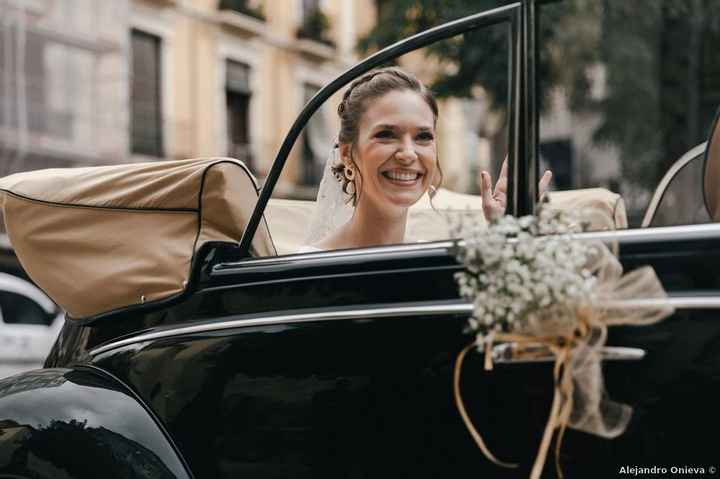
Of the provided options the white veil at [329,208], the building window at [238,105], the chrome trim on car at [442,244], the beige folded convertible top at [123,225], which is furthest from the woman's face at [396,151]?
the building window at [238,105]

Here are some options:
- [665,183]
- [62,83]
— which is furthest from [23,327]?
[665,183]

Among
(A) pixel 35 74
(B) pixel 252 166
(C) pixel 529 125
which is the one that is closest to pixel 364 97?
(C) pixel 529 125

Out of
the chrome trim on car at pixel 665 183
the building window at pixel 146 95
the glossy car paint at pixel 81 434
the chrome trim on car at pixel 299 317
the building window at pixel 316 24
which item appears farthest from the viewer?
the building window at pixel 316 24

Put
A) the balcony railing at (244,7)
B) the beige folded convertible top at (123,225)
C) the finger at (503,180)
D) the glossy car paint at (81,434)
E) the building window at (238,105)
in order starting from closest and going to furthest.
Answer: the finger at (503,180) → the glossy car paint at (81,434) → the beige folded convertible top at (123,225) → the balcony railing at (244,7) → the building window at (238,105)

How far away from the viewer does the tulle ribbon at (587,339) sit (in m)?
1.61

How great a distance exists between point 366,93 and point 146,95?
59.0 feet

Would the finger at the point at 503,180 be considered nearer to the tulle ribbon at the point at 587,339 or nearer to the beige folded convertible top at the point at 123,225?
the tulle ribbon at the point at 587,339

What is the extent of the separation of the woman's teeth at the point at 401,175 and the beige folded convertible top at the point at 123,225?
0.34m

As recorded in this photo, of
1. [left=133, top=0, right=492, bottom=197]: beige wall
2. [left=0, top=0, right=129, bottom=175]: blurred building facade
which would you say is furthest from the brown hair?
[left=133, top=0, right=492, bottom=197]: beige wall

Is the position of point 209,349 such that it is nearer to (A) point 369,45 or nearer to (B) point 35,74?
(A) point 369,45

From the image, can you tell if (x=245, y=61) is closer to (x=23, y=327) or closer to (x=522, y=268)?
(x=23, y=327)

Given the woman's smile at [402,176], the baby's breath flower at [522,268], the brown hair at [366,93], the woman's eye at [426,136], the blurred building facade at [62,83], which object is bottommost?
the baby's breath flower at [522,268]

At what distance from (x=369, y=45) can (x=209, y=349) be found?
1265 centimetres

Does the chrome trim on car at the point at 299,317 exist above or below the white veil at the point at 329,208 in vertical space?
below
